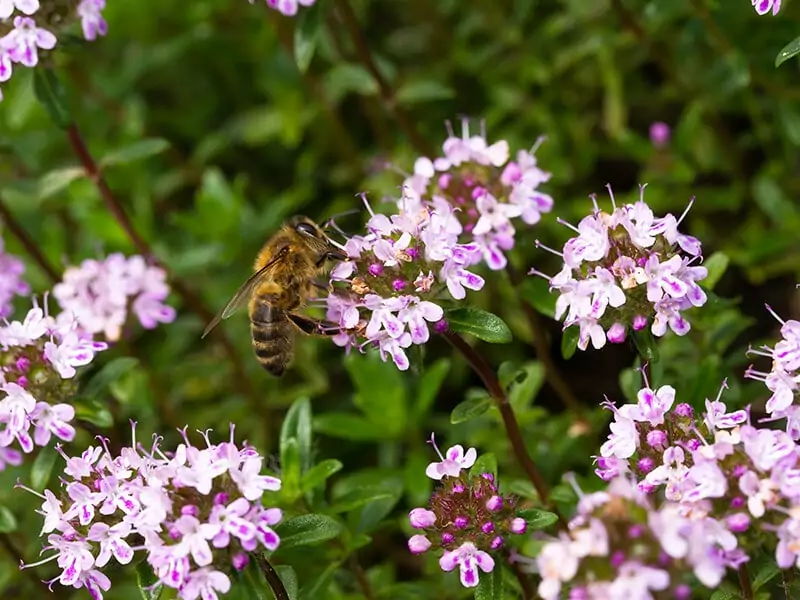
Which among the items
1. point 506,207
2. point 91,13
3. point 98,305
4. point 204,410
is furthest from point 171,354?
point 506,207

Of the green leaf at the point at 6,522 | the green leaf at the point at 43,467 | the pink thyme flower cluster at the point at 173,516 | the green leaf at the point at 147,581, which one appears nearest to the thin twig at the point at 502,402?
the pink thyme flower cluster at the point at 173,516

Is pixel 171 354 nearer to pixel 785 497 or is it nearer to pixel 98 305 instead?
pixel 98 305

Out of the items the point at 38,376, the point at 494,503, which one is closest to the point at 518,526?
the point at 494,503

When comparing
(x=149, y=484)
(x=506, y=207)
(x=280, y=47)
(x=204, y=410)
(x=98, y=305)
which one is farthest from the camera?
(x=280, y=47)

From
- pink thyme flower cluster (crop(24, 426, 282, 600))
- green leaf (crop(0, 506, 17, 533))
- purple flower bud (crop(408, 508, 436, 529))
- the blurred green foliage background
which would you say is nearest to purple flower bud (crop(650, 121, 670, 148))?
the blurred green foliage background

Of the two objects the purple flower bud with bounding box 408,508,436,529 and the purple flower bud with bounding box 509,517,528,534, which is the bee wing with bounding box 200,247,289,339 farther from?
the purple flower bud with bounding box 509,517,528,534

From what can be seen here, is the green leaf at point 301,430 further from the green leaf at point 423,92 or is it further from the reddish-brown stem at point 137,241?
the green leaf at point 423,92
